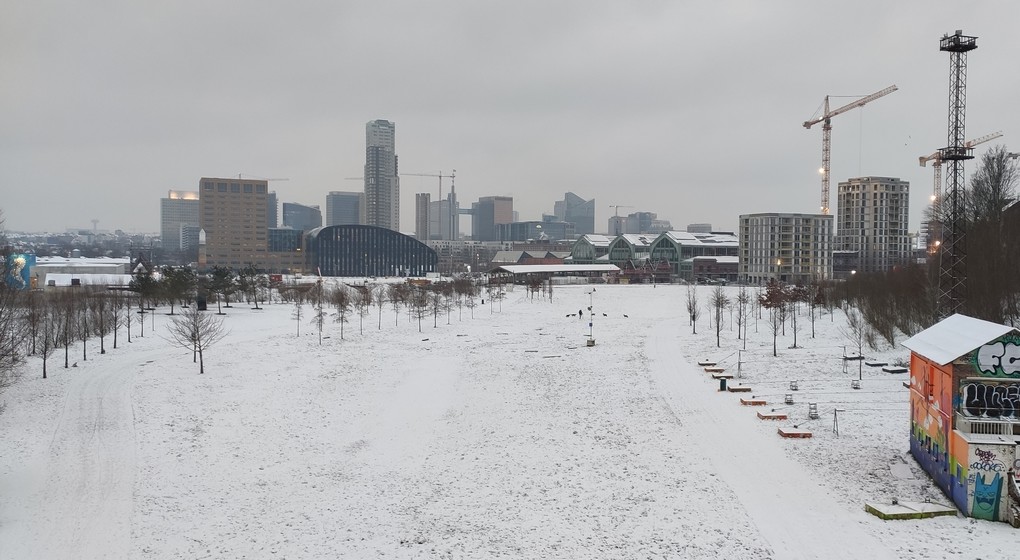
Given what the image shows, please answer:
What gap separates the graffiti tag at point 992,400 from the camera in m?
16.6

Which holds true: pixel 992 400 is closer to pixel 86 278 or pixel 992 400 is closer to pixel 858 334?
pixel 858 334

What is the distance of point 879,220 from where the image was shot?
540ft

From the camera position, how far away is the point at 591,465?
21469 mm

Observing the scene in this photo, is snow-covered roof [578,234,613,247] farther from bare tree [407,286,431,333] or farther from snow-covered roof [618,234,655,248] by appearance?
bare tree [407,286,431,333]

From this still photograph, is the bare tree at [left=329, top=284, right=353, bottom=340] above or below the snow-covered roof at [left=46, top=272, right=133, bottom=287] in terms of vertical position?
below

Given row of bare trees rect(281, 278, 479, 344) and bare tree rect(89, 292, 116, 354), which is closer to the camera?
bare tree rect(89, 292, 116, 354)

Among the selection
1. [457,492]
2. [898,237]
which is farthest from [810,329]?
[898,237]

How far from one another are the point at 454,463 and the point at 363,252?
15492 centimetres

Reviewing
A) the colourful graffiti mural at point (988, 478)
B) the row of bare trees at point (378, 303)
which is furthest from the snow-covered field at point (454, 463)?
the row of bare trees at point (378, 303)

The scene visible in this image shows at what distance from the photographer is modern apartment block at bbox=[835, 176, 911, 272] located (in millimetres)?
163625

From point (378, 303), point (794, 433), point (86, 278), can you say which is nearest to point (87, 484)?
point (794, 433)

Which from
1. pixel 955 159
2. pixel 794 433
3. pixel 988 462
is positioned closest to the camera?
pixel 988 462

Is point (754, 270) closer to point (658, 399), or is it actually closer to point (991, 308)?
point (991, 308)

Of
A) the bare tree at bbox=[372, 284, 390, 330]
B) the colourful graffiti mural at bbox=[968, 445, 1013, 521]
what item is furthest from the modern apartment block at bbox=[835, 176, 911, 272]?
the colourful graffiti mural at bbox=[968, 445, 1013, 521]
